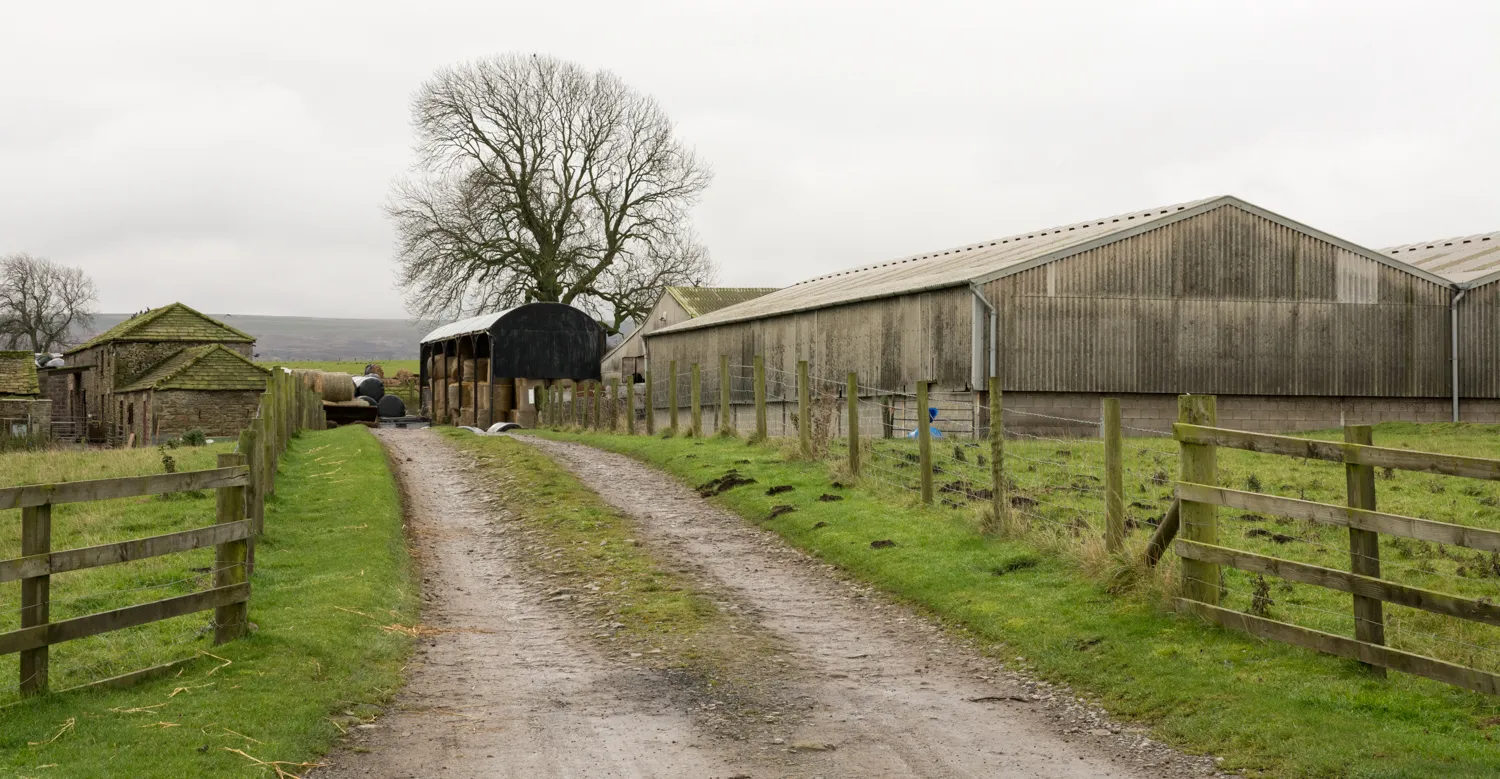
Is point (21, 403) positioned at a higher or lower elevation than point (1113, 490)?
higher

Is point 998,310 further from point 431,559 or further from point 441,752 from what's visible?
point 441,752

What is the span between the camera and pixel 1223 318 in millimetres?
33719

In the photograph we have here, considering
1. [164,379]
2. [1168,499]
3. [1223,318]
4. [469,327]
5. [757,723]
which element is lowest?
[757,723]

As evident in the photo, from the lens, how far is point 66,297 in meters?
128

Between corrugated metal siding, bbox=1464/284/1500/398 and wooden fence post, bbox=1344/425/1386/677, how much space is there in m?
30.5

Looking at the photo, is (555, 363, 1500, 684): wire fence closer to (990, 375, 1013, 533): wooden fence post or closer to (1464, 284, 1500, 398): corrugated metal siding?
(990, 375, 1013, 533): wooden fence post

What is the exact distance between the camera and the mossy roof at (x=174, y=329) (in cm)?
6122

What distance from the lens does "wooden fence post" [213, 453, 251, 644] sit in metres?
9.94

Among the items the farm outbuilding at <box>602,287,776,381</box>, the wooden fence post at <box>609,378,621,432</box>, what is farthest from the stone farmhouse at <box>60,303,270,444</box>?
the wooden fence post at <box>609,378,621,432</box>

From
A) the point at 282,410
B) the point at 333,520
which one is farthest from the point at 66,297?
the point at 333,520

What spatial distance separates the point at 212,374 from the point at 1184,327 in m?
39.9

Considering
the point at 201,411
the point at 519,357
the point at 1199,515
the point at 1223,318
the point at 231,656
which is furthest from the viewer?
the point at 519,357

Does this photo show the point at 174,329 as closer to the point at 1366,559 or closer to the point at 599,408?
the point at 599,408

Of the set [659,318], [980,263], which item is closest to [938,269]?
[980,263]
